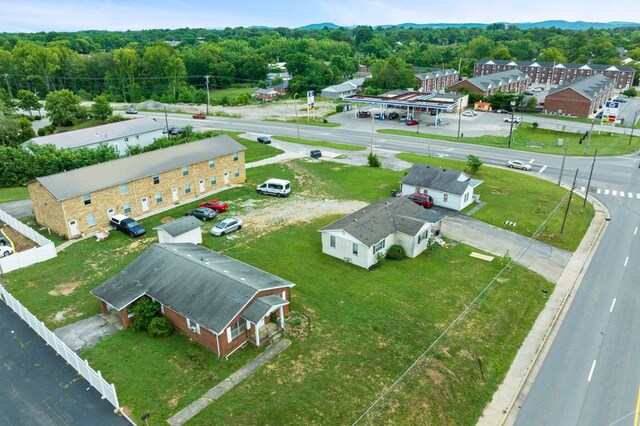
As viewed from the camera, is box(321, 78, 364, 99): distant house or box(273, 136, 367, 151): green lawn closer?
box(273, 136, 367, 151): green lawn

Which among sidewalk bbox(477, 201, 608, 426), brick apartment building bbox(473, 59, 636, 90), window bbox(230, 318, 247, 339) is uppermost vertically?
brick apartment building bbox(473, 59, 636, 90)

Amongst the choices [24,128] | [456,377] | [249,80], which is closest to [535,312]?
[456,377]

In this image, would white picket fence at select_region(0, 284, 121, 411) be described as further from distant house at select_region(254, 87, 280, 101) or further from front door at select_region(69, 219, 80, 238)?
distant house at select_region(254, 87, 280, 101)

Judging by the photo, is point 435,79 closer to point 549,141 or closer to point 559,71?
point 559,71

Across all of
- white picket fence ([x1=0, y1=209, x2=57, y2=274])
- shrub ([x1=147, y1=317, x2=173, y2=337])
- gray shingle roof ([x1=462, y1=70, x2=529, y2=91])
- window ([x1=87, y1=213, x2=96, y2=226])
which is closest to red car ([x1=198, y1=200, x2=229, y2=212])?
window ([x1=87, y1=213, x2=96, y2=226])

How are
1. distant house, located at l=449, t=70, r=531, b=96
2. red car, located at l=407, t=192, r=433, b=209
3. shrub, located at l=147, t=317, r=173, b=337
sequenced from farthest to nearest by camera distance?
distant house, located at l=449, t=70, r=531, b=96, red car, located at l=407, t=192, r=433, b=209, shrub, located at l=147, t=317, r=173, b=337

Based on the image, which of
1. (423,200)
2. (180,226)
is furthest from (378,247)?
(180,226)

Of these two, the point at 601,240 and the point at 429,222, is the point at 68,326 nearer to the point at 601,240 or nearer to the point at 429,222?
the point at 429,222
